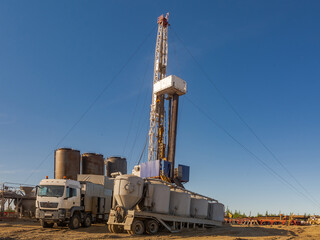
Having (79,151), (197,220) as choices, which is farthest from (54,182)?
(79,151)

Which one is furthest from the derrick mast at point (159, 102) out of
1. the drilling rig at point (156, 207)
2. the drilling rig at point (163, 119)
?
the drilling rig at point (156, 207)

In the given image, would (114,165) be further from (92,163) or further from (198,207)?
(198,207)

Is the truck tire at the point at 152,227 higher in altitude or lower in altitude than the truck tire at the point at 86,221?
higher

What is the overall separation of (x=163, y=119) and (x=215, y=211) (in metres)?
21.3

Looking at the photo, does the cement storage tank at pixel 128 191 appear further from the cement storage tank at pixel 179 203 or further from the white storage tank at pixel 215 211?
the white storage tank at pixel 215 211

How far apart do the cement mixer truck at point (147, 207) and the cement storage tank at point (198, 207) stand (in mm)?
421

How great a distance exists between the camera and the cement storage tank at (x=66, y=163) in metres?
34.4

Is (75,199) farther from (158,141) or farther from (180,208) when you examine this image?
(158,141)

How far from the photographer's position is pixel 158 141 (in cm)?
4306

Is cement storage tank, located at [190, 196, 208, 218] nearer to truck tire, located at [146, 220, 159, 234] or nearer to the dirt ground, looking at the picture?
the dirt ground

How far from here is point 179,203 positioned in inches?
821

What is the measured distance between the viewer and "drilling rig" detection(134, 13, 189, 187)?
38406mm

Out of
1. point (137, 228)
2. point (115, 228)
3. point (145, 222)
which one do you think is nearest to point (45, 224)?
point (115, 228)

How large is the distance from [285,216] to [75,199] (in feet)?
88.4
